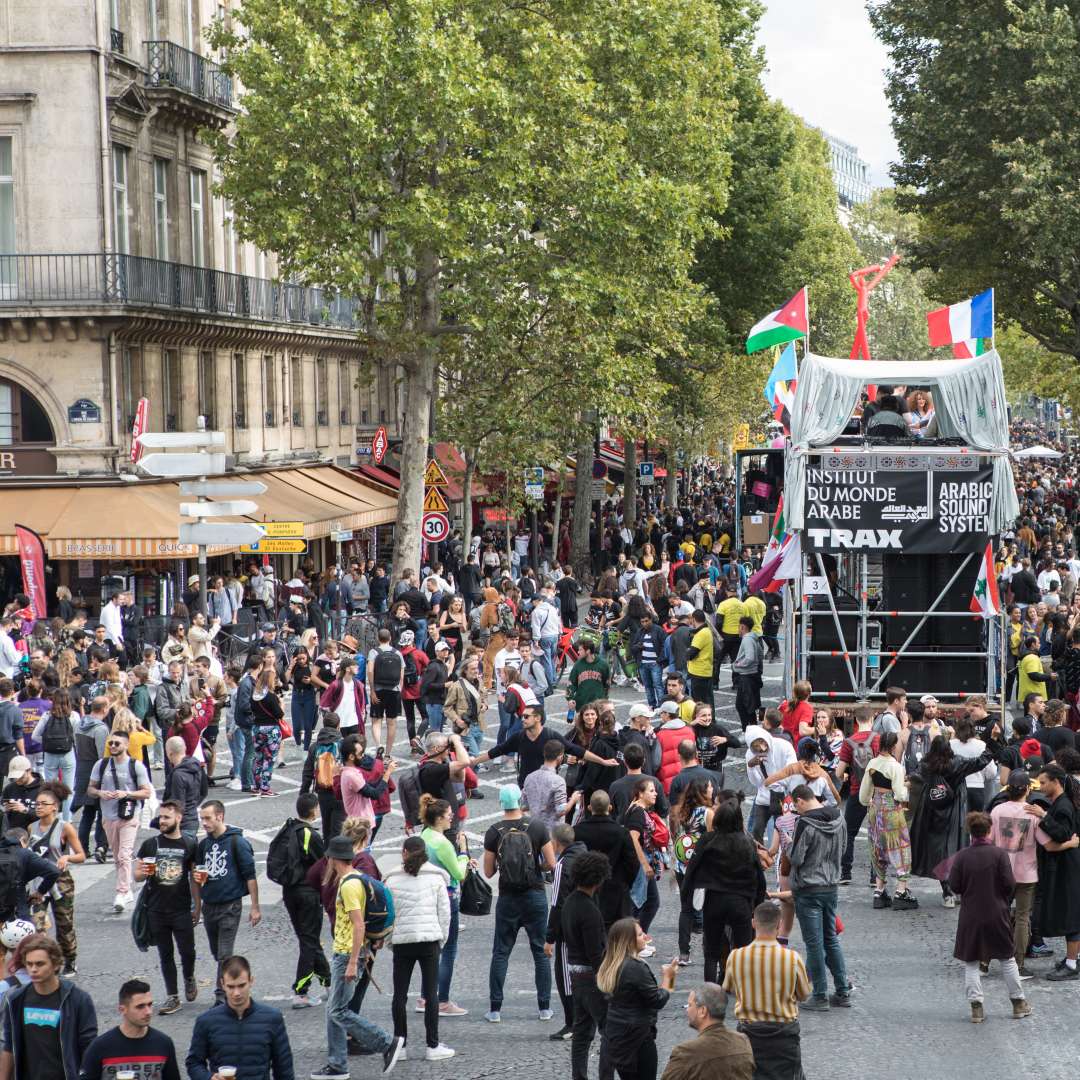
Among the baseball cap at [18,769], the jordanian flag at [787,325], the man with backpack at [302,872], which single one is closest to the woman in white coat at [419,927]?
the man with backpack at [302,872]

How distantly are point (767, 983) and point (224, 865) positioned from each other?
4102 millimetres

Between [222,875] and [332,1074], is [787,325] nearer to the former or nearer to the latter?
[222,875]

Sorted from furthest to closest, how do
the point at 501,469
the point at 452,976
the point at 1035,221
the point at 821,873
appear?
the point at 501,469
the point at 1035,221
the point at 452,976
the point at 821,873

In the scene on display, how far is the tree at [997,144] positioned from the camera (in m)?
36.2

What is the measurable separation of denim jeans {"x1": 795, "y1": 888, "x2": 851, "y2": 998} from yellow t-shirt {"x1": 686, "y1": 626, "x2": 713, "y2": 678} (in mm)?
9263

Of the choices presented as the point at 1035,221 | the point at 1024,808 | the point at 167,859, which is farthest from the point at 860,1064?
the point at 1035,221

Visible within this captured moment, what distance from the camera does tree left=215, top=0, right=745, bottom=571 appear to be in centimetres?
3056

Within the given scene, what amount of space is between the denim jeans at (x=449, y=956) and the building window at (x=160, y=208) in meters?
23.1

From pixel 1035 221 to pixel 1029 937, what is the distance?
25504mm

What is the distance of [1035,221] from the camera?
35.9 m

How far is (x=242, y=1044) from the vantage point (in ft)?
28.4

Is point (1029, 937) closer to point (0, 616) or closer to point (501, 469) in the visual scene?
point (0, 616)

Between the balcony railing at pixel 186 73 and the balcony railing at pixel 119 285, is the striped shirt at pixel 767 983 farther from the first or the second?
the balcony railing at pixel 186 73

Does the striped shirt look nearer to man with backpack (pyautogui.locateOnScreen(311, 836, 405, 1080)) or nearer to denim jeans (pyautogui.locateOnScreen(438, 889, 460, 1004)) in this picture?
man with backpack (pyautogui.locateOnScreen(311, 836, 405, 1080))
